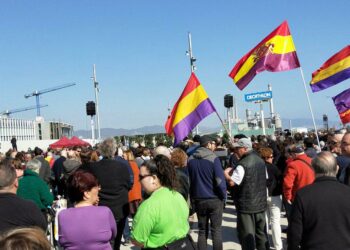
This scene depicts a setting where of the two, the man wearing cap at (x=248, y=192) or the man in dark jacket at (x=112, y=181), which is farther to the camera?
the man wearing cap at (x=248, y=192)

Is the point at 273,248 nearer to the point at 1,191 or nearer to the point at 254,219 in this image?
the point at 254,219

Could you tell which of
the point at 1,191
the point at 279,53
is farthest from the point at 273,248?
the point at 1,191

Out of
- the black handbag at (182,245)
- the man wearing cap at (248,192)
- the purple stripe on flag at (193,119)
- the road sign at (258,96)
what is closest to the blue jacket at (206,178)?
the man wearing cap at (248,192)

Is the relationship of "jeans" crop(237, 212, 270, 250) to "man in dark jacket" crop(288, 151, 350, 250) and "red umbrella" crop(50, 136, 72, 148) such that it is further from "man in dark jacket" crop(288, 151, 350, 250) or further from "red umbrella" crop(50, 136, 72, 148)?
"red umbrella" crop(50, 136, 72, 148)

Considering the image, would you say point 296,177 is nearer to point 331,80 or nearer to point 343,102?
point 343,102

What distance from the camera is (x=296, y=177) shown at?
266 inches

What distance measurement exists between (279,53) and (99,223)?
6.84 metres

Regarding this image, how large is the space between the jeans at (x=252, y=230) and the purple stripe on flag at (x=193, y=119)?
288 centimetres

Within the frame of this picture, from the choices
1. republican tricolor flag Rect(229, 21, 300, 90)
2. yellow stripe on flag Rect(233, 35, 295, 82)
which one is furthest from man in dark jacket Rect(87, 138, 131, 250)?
yellow stripe on flag Rect(233, 35, 295, 82)

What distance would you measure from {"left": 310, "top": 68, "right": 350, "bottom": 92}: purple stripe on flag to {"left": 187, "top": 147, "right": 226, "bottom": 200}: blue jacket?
439cm

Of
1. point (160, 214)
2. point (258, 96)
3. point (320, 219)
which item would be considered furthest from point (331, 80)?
point (258, 96)

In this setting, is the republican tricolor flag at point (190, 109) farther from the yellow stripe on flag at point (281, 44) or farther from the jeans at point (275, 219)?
the jeans at point (275, 219)

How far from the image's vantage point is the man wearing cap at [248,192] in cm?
663

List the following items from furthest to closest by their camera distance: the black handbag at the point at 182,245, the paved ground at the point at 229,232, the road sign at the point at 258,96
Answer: the road sign at the point at 258,96, the paved ground at the point at 229,232, the black handbag at the point at 182,245
